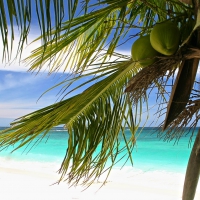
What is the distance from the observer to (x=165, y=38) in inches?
25.0

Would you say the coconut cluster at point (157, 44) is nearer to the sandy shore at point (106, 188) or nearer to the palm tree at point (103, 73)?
the palm tree at point (103, 73)

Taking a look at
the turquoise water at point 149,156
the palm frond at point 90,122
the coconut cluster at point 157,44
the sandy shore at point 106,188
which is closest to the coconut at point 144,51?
the coconut cluster at point 157,44

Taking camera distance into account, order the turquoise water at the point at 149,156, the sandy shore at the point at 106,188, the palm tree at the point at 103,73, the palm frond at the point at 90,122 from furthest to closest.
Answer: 1. the turquoise water at the point at 149,156
2. the sandy shore at the point at 106,188
3. the palm frond at the point at 90,122
4. the palm tree at the point at 103,73

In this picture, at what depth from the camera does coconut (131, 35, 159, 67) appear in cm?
68

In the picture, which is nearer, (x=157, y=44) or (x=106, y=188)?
(x=157, y=44)

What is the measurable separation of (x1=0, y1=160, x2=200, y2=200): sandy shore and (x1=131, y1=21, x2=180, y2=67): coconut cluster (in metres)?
7.91

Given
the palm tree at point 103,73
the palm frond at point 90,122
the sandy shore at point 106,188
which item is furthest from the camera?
the sandy shore at point 106,188

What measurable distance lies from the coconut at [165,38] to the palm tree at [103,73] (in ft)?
0.07

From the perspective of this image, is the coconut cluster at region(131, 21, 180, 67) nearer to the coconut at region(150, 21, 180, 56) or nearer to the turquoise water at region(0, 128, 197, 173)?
the coconut at region(150, 21, 180, 56)

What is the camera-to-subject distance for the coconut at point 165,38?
2.08 ft

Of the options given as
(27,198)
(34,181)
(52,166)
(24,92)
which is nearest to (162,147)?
(52,166)

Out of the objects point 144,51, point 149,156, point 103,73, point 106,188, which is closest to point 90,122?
point 103,73

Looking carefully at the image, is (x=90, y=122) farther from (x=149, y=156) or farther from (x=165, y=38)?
(x=149, y=156)

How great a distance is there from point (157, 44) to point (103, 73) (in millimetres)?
424
